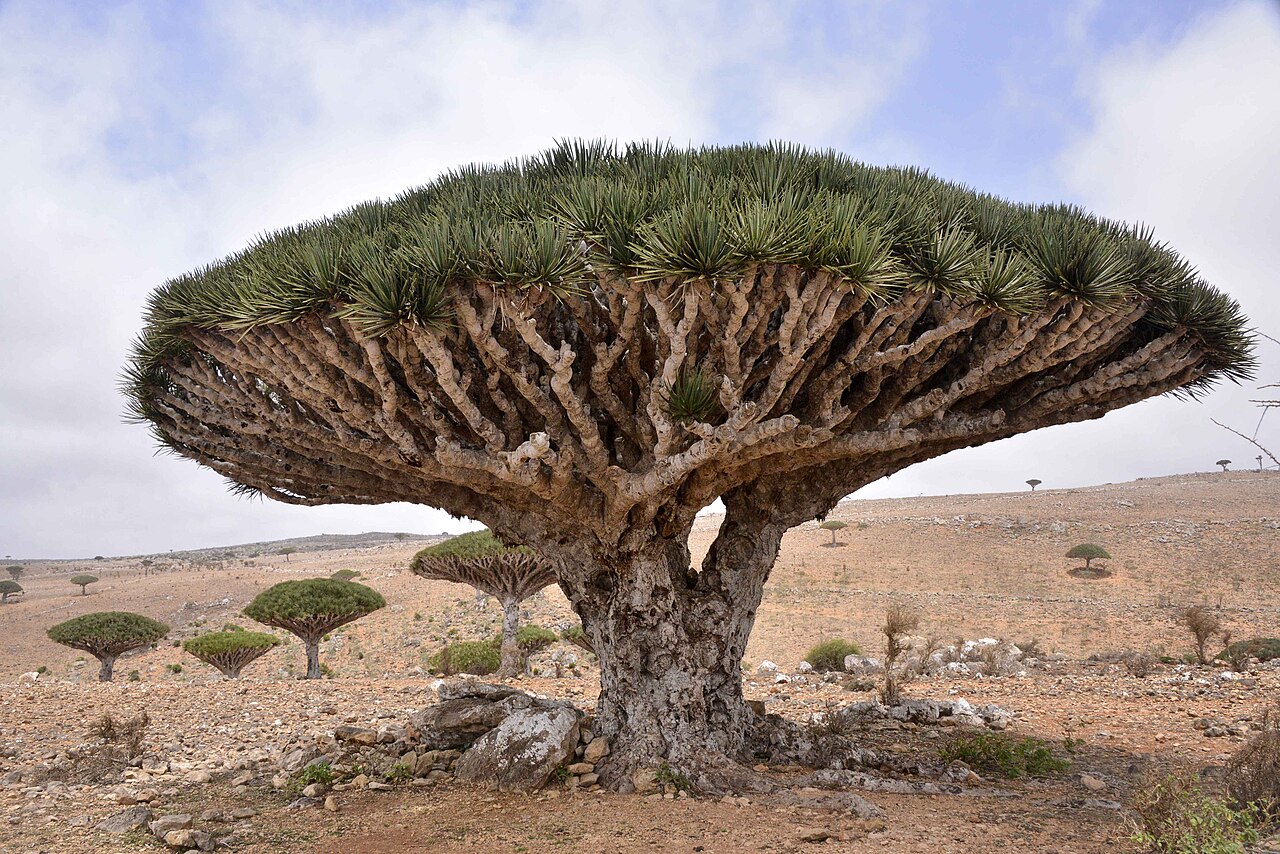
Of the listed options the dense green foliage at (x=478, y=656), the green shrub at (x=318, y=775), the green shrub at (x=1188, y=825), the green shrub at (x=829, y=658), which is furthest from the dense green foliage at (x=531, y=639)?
the green shrub at (x=1188, y=825)

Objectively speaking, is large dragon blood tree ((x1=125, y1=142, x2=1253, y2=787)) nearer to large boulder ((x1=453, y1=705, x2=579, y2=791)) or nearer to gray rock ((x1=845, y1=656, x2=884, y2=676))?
large boulder ((x1=453, y1=705, x2=579, y2=791))

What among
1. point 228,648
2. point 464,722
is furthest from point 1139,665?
point 228,648

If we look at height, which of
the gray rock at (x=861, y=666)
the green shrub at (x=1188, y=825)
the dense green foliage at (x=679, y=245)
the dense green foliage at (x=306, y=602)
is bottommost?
the gray rock at (x=861, y=666)

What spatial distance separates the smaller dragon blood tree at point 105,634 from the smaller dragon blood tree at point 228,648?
175cm

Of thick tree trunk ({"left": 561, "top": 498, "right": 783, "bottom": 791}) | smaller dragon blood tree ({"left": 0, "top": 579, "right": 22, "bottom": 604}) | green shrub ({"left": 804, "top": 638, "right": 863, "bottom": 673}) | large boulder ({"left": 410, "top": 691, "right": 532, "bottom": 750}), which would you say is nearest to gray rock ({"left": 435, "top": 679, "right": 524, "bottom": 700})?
large boulder ({"left": 410, "top": 691, "right": 532, "bottom": 750})

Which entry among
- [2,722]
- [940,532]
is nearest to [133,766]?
[2,722]

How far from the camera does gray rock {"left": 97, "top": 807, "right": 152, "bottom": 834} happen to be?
242 inches

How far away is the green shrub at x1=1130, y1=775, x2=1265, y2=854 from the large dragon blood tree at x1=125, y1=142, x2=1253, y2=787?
2906mm

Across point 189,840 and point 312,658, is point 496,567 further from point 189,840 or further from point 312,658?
point 189,840

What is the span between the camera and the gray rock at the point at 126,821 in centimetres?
616

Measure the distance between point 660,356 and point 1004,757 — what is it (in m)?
5.00

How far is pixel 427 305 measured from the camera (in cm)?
523

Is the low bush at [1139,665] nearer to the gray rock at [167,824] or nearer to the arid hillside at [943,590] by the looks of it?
the arid hillside at [943,590]

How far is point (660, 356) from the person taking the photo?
5.83 m
